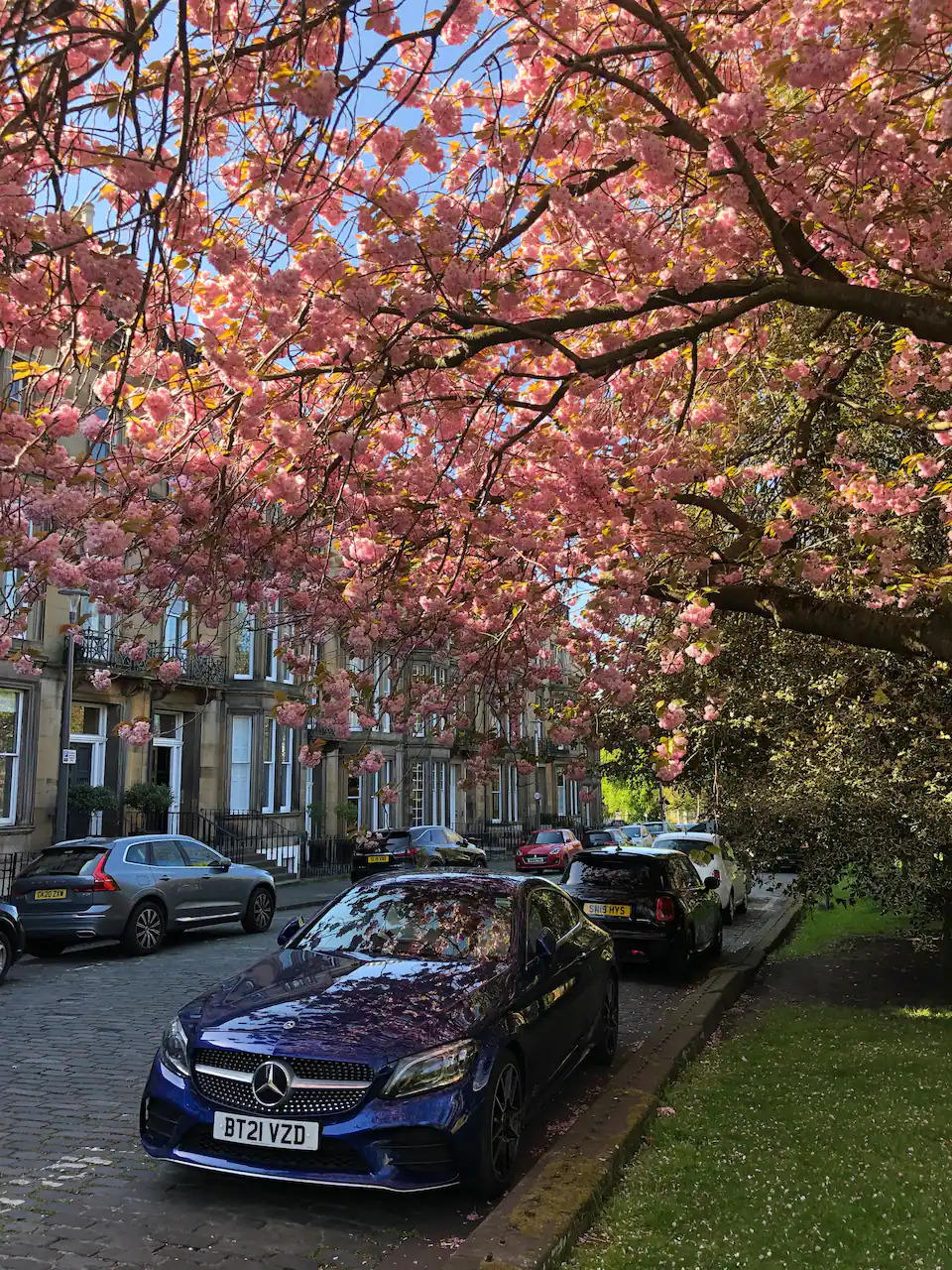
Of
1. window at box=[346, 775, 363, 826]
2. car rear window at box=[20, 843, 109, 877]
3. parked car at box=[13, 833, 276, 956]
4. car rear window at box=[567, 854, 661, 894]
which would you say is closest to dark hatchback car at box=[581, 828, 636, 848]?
window at box=[346, 775, 363, 826]

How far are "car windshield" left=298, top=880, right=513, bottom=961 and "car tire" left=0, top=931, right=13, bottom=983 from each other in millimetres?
6326

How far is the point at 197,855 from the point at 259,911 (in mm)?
1624

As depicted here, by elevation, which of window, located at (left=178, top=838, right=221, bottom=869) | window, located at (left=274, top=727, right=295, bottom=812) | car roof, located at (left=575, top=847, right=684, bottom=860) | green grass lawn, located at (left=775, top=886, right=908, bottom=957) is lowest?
green grass lawn, located at (left=775, top=886, right=908, bottom=957)

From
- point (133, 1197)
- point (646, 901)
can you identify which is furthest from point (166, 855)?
point (133, 1197)

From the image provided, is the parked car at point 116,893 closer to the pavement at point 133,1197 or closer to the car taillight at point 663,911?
the pavement at point 133,1197

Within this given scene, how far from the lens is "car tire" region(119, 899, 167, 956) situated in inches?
535

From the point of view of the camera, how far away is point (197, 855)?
51.4 feet

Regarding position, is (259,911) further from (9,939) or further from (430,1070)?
(430,1070)

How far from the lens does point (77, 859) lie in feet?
45.3

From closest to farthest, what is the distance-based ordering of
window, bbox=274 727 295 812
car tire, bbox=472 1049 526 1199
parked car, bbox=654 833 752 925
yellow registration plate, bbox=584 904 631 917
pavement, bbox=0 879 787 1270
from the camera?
pavement, bbox=0 879 787 1270 → car tire, bbox=472 1049 526 1199 → yellow registration plate, bbox=584 904 631 917 → parked car, bbox=654 833 752 925 → window, bbox=274 727 295 812

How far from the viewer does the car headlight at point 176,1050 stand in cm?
504

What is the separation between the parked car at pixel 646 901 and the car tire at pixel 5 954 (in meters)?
6.76

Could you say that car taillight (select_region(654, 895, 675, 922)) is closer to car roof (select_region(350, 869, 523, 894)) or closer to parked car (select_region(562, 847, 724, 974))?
parked car (select_region(562, 847, 724, 974))

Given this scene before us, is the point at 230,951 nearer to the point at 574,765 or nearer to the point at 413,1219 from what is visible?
the point at 574,765
